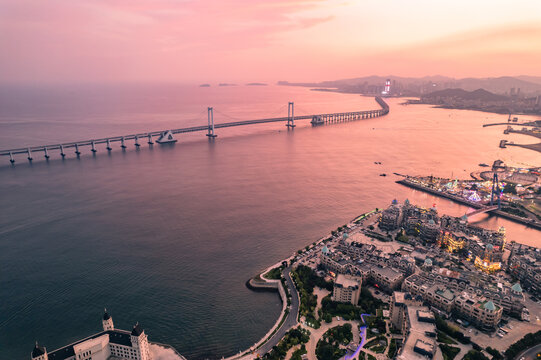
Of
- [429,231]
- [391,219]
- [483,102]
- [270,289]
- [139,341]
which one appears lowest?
[270,289]

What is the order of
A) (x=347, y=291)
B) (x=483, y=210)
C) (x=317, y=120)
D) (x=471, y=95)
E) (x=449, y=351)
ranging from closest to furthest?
(x=449, y=351) → (x=347, y=291) → (x=483, y=210) → (x=317, y=120) → (x=471, y=95)

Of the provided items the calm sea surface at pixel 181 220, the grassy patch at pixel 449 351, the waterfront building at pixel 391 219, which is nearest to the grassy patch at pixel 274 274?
the calm sea surface at pixel 181 220

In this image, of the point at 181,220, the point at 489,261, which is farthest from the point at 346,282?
the point at 181,220

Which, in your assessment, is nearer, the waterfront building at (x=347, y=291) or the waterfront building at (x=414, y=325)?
the waterfront building at (x=414, y=325)

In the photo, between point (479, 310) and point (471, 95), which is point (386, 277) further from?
point (471, 95)

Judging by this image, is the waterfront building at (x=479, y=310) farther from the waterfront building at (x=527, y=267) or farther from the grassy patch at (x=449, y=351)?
the waterfront building at (x=527, y=267)
